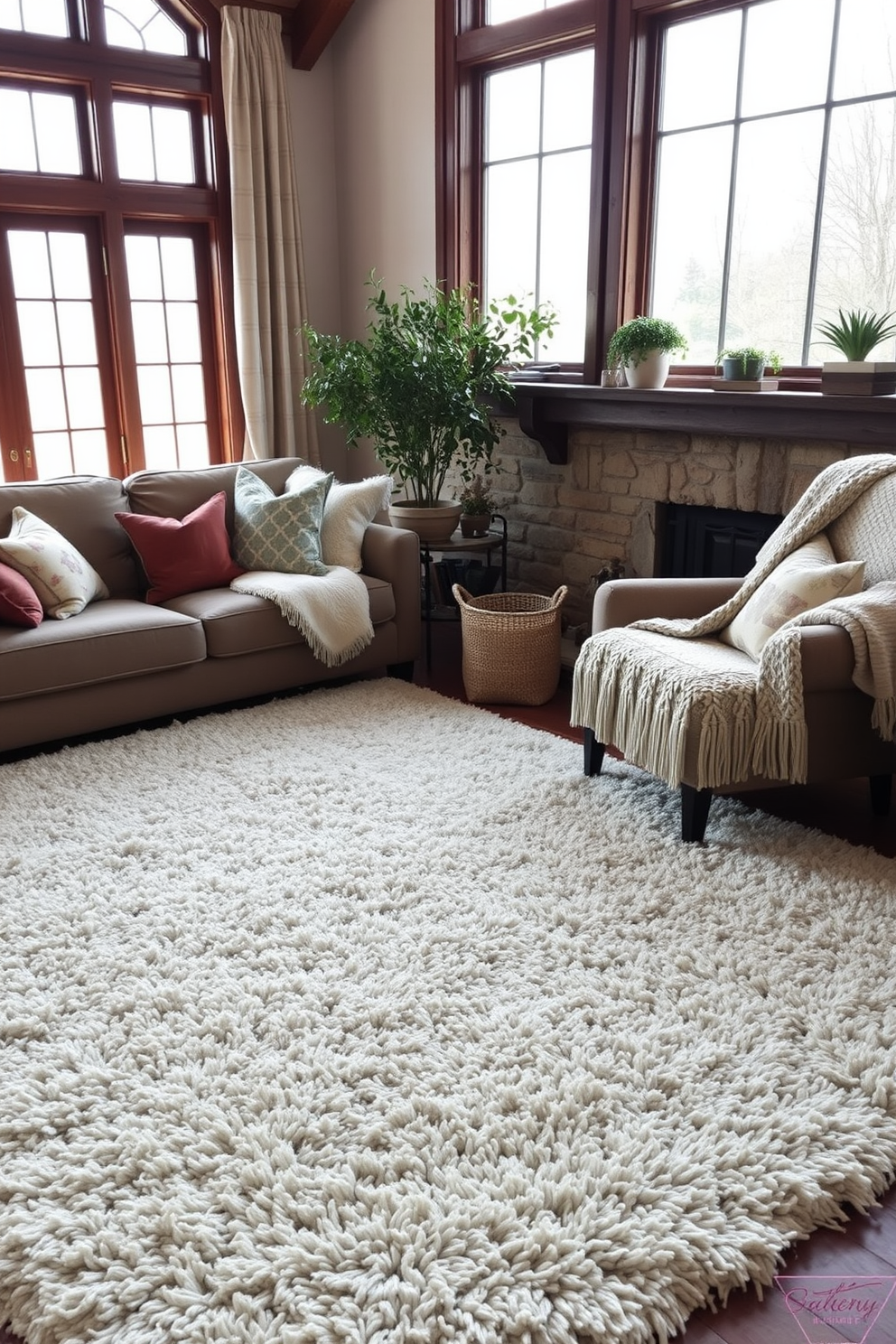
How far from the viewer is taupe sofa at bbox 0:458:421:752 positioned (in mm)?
3264

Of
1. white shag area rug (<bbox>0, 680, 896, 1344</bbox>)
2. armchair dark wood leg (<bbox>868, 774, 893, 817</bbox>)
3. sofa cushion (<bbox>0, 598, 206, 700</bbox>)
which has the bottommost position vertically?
white shag area rug (<bbox>0, 680, 896, 1344</bbox>)

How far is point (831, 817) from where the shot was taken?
9.43ft

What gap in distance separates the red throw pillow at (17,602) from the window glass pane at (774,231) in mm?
2669

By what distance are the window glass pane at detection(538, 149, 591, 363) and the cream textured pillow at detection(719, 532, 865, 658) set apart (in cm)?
189

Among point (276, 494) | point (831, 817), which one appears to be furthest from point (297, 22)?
point (831, 817)

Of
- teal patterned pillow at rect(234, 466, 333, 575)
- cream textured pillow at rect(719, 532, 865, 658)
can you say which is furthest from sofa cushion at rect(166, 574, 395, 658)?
cream textured pillow at rect(719, 532, 865, 658)

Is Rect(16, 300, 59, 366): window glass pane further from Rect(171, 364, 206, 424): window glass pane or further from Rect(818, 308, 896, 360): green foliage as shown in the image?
Rect(818, 308, 896, 360): green foliage

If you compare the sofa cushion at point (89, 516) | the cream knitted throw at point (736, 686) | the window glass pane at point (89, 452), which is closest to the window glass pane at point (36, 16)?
the window glass pane at point (89, 452)

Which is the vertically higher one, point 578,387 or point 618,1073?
point 578,387


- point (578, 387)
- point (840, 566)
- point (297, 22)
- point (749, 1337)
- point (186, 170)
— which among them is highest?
point (297, 22)

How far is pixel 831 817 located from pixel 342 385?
8.32 ft

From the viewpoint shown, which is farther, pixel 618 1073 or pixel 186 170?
pixel 186 170

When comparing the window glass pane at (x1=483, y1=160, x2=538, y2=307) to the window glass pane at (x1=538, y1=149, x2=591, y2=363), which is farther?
the window glass pane at (x1=483, y1=160, x2=538, y2=307)

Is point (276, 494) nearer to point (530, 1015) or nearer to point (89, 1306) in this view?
point (530, 1015)
